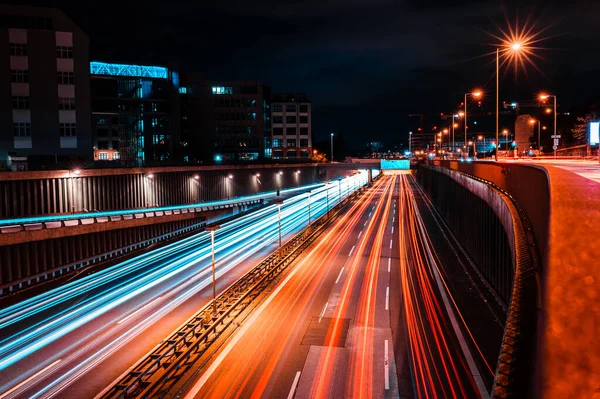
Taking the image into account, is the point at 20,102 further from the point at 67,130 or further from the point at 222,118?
the point at 222,118

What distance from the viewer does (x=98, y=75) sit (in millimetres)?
102438

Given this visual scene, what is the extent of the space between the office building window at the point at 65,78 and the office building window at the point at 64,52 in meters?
Result: 2.14

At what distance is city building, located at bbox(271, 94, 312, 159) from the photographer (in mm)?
137000

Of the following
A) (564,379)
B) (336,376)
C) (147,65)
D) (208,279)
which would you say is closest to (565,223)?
(564,379)

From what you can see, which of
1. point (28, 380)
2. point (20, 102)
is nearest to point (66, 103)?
point (20, 102)

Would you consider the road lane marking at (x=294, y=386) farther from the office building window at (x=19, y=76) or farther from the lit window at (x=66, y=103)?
the office building window at (x=19, y=76)

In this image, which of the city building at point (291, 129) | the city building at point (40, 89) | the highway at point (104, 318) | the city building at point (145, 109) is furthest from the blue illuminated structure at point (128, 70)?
the highway at point (104, 318)

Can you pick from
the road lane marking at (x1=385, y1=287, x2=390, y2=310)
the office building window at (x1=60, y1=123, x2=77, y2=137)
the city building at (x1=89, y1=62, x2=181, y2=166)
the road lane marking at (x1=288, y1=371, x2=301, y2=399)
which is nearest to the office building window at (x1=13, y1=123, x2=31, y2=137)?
the office building window at (x1=60, y1=123, x2=77, y2=137)

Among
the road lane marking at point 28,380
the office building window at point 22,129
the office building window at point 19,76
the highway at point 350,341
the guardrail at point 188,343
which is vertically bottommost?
the road lane marking at point 28,380

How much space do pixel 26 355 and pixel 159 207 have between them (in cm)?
4087

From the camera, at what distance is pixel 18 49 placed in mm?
53188

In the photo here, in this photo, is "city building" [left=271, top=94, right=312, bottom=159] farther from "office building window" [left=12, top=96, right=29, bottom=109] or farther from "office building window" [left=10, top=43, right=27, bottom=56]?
"office building window" [left=12, top=96, right=29, bottom=109]

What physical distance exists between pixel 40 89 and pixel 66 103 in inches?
123

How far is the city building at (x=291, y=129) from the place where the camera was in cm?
13700
